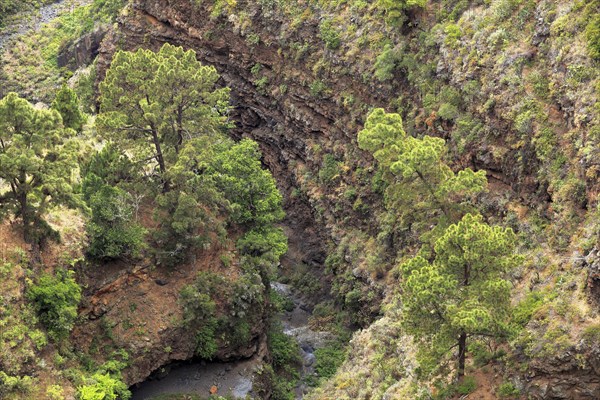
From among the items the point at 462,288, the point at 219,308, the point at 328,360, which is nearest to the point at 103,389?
the point at 219,308

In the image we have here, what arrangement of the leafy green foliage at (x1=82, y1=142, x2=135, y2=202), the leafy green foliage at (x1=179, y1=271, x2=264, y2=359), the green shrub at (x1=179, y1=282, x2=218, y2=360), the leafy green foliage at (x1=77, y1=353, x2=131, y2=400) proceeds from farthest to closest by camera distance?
the leafy green foliage at (x1=82, y1=142, x2=135, y2=202) → the leafy green foliage at (x1=179, y1=271, x2=264, y2=359) → the green shrub at (x1=179, y1=282, x2=218, y2=360) → the leafy green foliage at (x1=77, y1=353, x2=131, y2=400)

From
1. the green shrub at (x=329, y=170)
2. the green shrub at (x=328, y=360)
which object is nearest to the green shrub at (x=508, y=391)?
the green shrub at (x=328, y=360)

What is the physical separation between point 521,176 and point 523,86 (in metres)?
5.32

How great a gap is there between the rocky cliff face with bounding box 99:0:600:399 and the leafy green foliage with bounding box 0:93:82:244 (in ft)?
74.5

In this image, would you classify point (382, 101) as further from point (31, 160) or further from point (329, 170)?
point (31, 160)

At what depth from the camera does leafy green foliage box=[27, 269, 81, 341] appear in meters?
34.4

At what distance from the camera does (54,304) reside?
3453 centimetres

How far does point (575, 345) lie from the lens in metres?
26.8

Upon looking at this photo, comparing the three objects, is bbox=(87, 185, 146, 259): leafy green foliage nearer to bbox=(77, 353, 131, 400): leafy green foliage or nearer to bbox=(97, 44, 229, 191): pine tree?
bbox=(97, 44, 229, 191): pine tree

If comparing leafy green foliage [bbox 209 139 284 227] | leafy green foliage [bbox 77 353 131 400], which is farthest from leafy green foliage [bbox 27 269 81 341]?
leafy green foliage [bbox 209 139 284 227]

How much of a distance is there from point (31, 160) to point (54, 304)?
25.1ft

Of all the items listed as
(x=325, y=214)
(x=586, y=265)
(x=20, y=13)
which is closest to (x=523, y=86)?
(x=586, y=265)

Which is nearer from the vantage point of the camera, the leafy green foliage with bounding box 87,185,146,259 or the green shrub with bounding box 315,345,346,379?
the leafy green foliage with bounding box 87,185,146,259

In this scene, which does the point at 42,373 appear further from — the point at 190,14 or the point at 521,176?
the point at 190,14
